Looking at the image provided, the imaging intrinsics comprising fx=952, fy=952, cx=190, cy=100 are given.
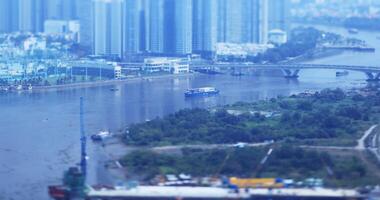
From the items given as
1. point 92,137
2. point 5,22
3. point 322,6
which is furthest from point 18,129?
point 322,6

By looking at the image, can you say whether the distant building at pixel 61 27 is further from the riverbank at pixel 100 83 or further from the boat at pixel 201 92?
the boat at pixel 201 92

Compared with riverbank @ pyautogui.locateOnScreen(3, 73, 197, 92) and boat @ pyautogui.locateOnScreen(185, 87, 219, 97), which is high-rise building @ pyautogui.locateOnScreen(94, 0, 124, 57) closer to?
riverbank @ pyautogui.locateOnScreen(3, 73, 197, 92)

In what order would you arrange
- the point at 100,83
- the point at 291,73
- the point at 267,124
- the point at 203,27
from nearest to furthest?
the point at 267,124, the point at 100,83, the point at 291,73, the point at 203,27

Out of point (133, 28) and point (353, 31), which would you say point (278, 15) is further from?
point (133, 28)

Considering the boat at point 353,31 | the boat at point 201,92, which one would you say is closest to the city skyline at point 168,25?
the boat at point 201,92

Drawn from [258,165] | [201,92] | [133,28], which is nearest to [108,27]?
[133,28]
